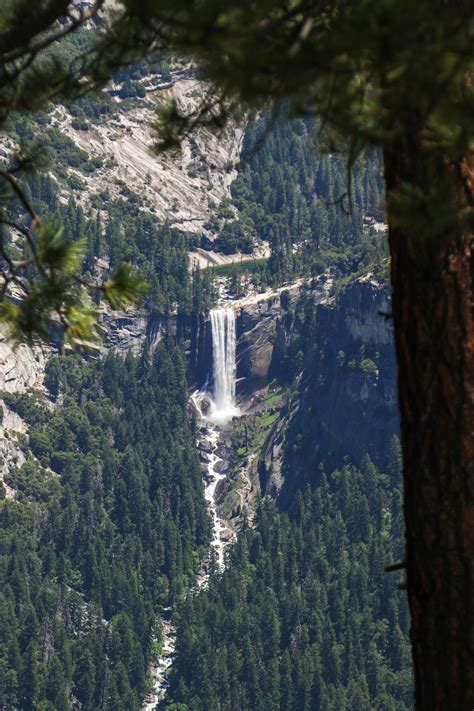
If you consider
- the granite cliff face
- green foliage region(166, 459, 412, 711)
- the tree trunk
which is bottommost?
the tree trunk

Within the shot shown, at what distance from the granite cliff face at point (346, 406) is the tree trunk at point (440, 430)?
167 meters

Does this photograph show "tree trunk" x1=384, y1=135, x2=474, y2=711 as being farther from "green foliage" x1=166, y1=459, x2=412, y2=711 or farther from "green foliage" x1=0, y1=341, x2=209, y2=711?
"green foliage" x1=0, y1=341, x2=209, y2=711

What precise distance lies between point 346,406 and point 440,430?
17400cm

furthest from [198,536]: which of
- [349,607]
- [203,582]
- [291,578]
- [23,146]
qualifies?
[23,146]

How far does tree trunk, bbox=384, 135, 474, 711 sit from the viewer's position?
341 inches

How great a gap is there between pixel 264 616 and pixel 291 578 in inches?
400

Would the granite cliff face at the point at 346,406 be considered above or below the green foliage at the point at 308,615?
Result: above

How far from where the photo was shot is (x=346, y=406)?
182m

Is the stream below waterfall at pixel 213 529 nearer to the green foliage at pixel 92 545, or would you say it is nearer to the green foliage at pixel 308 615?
the green foliage at pixel 92 545

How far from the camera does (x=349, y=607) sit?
151 metres

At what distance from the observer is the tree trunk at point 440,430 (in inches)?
341

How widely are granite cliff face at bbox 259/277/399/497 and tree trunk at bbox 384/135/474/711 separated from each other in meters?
167

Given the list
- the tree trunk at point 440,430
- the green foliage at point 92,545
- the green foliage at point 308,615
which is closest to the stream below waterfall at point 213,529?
the green foliage at point 92,545

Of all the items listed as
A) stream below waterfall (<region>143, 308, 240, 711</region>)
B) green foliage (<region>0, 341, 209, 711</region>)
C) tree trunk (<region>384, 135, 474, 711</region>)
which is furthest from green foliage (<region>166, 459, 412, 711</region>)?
tree trunk (<region>384, 135, 474, 711</region>)
